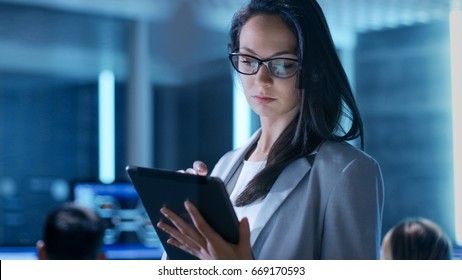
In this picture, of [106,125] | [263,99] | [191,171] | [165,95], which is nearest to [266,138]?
[263,99]

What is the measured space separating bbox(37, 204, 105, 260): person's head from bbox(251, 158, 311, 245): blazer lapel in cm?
34

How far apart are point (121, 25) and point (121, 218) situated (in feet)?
1.64

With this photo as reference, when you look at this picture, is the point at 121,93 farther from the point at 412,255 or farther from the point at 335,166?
the point at 412,255

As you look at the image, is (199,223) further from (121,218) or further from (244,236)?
(121,218)

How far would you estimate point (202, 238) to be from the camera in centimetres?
149

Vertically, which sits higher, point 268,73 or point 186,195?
point 268,73

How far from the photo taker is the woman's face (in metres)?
1.53

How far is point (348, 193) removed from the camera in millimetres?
1417

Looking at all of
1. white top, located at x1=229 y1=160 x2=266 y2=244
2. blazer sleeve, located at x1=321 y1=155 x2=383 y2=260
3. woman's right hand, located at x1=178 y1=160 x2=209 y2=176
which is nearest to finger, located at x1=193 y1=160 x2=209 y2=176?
woman's right hand, located at x1=178 y1=160 x2=209 y2=176

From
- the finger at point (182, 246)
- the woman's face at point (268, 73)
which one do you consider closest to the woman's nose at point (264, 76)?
the woman's face at point (268, 73)

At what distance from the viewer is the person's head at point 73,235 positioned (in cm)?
152

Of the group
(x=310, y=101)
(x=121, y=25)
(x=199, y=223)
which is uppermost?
(x=121, y=25)

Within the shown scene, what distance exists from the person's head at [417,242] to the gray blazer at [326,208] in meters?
0.22
